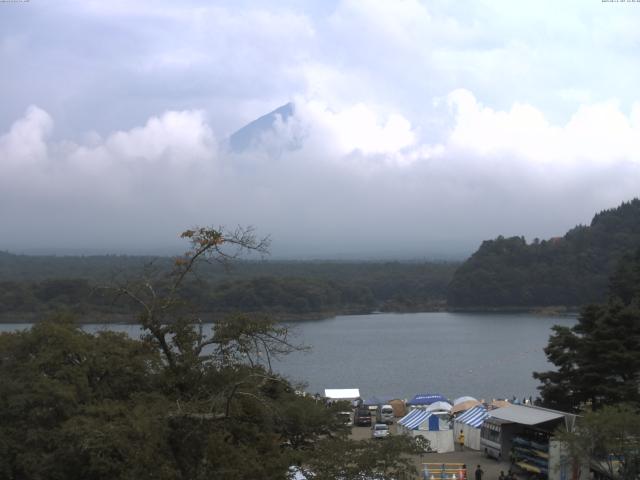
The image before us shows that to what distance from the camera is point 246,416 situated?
7426 millimetres

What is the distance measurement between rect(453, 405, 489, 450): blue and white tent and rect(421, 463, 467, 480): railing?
8.46 feet

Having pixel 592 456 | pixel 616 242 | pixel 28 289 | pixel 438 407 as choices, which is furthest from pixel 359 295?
pixel 592 456

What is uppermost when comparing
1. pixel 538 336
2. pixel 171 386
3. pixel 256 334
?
pixel 256 334

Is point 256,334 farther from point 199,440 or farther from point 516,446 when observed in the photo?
point 516,446

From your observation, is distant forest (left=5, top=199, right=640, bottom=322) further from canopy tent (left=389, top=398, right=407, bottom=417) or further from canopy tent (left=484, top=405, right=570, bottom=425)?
canopy tent (left=484, top=405, right=570, bottom=425)

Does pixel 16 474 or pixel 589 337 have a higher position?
pixel 589 337

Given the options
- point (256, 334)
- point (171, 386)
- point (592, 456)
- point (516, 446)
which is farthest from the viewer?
point (516, 446)

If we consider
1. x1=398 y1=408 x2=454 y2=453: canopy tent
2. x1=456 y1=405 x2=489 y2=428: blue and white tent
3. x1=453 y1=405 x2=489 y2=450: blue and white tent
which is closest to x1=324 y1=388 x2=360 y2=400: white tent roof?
x1=453 y1=405 x2=489 y2=450: blue and white tent

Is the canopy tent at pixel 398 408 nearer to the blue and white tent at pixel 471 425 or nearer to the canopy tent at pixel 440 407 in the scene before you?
the canopy tent at pixel 440 407

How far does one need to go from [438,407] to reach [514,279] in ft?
184

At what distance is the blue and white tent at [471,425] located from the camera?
1589cm

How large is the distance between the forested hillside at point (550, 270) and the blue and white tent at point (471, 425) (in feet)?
183

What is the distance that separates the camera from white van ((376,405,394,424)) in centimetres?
1964

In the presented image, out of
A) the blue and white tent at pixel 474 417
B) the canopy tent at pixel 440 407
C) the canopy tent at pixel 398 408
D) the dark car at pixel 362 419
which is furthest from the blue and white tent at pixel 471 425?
the canopy tent at pixel 398 408
